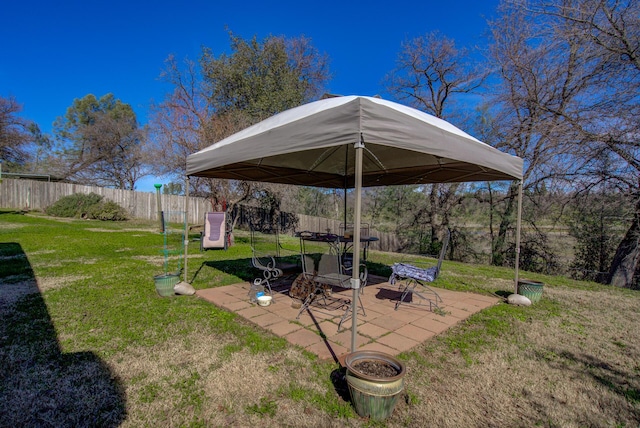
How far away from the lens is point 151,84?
483 inches

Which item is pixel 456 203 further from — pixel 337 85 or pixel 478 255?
pixel 337 85

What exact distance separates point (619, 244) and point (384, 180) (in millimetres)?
5506

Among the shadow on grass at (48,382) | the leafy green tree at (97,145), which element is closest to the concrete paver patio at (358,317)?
the shadow on grass at (48,382)

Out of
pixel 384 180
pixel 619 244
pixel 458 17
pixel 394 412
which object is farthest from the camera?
pixel 458 17

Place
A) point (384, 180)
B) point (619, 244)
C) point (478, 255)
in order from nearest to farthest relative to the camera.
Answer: point (384, 180) → point (619, 244) → point (478, 255)

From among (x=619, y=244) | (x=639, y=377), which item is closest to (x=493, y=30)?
(x=619, y=244)

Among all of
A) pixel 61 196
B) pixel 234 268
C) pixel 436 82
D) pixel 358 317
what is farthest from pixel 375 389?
pixel 61 196

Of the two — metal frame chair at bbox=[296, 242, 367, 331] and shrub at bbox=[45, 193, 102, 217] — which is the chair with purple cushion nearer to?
metal frame chair at bbox=[296, 242, 367, 331]

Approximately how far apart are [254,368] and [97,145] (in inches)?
1002

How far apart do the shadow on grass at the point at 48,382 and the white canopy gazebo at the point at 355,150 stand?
155cm

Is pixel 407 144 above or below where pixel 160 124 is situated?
below

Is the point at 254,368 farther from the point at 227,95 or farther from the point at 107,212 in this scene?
the point at 107,212

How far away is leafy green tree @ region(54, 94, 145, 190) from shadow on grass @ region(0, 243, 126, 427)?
2119 cm

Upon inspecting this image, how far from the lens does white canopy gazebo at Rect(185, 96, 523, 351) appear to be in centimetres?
214
